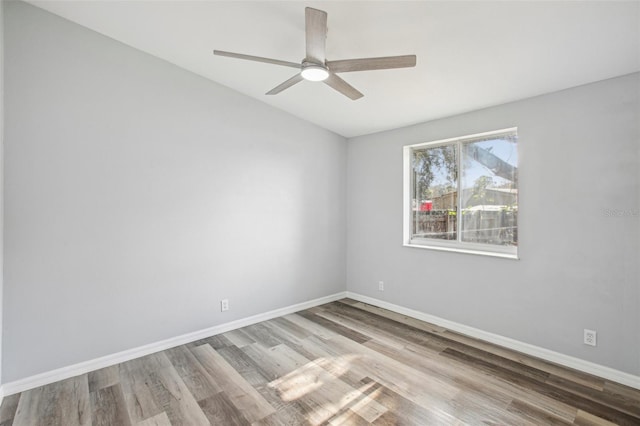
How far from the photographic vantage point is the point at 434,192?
378cm

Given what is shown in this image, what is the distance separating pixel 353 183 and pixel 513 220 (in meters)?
2.18

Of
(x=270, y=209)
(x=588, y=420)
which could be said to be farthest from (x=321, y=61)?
(x=588, y=420)

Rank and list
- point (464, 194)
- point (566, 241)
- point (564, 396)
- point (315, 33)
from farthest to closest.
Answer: point (464, 194)
point (566, 241)
point (564, 396)
point (315, 33)

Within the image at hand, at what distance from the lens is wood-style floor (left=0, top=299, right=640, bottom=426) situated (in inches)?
78.2

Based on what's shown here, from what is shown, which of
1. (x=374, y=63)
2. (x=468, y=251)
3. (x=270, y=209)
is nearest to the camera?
(x=374, y=63)

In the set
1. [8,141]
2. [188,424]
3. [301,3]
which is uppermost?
[301,3]

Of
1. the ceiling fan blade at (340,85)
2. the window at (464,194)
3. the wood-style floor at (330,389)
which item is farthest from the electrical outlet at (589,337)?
the ceiling fan blade at (340,85)

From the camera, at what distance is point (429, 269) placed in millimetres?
3623

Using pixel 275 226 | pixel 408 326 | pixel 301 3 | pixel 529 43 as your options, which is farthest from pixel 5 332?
pixel 529 43

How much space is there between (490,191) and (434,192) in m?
0.68

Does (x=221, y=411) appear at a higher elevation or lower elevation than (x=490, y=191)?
lower

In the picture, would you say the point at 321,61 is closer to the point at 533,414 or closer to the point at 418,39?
the point at 418,39

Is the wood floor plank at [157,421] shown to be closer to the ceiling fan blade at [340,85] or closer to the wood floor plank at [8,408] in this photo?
the wood floor plank at [8,408]

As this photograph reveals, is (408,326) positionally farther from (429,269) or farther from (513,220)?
(513,220)
